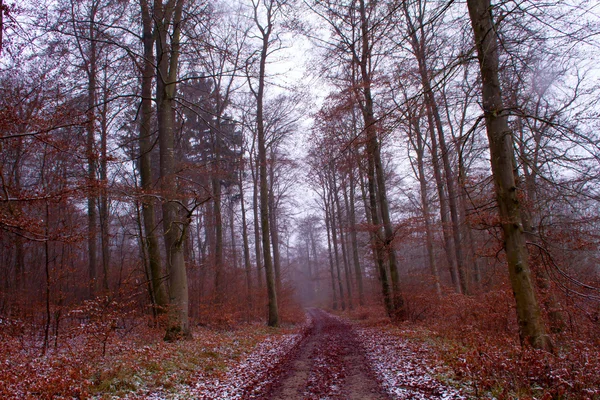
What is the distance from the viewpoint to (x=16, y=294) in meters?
11.4

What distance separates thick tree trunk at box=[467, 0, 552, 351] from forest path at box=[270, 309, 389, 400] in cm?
248

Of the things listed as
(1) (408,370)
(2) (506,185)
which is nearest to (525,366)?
(1) (408,370)

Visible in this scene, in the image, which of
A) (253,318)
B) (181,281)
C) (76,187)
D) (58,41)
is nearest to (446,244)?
(253,318)

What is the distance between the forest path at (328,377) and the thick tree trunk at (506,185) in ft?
8.13

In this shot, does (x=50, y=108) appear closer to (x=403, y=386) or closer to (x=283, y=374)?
(x=283, y=374)

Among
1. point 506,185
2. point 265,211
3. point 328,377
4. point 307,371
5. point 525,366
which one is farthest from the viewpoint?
point 265,211

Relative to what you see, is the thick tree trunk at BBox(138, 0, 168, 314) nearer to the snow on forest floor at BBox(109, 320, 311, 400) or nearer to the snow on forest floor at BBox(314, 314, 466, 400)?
the snow on forest floor at BBox(109, 320, 311, 400)

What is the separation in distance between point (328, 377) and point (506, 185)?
428cm

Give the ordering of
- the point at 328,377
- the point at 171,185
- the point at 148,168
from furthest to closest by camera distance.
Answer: the point at 148,168, the point at 171,185, the point at 328,377

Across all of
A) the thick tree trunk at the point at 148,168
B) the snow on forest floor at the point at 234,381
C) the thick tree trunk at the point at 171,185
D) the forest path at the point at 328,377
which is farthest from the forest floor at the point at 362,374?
the thick tree trunk at the point at 148,168

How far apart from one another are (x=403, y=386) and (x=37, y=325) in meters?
10.00

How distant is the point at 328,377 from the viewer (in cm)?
634

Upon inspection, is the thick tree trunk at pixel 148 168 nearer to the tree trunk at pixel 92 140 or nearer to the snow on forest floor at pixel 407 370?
the tree trunk at pixel 92 140

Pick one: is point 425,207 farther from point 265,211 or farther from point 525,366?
point 525,366
